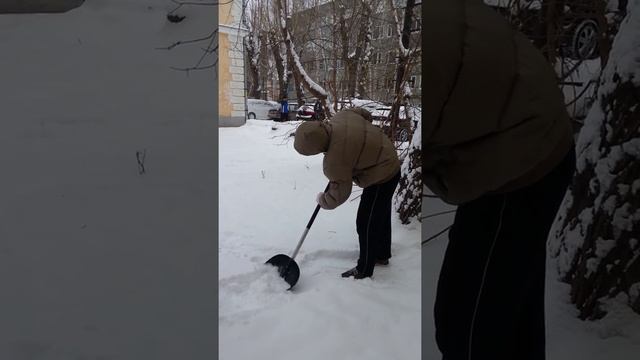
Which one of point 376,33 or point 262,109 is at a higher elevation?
point 376,33

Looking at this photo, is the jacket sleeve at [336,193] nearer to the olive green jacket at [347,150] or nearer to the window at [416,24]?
the olive green jacket at [347,150]

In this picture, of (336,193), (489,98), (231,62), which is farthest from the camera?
(336,193)

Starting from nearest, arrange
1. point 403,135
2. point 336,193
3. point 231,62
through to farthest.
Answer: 1. point 231,62
2. point 336,193
3. point 403,135

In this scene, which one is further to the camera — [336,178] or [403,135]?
[403,135]

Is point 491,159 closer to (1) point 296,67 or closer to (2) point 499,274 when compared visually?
(2) point 499,274

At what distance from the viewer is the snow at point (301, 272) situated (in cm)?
124

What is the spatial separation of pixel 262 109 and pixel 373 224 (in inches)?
29.0

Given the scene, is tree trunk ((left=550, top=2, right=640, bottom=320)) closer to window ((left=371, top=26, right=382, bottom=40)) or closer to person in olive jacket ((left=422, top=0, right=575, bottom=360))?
person in olive jacket ((left=422, top=0, right=575, bottom=360))

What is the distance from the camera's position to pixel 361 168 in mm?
1562

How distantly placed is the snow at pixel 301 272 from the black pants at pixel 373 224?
7 cm
